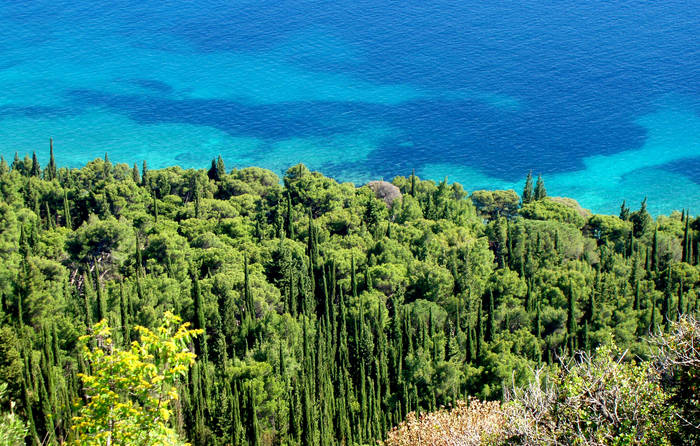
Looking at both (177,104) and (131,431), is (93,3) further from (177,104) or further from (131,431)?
(131,431)

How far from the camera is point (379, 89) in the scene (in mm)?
111000

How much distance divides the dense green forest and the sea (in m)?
23.8

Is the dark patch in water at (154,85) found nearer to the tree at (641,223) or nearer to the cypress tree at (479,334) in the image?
the tree at (641,223)

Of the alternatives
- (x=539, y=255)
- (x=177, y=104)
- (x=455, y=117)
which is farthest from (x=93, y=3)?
(x=539, y=255)

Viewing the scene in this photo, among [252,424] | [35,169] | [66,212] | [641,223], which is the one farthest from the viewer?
[35,169]

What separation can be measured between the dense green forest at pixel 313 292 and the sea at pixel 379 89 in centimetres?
2377

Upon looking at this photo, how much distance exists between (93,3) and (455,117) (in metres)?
86.3

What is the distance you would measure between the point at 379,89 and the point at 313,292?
66109 mm

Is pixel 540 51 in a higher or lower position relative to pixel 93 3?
lower

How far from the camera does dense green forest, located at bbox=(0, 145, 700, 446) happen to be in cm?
3838

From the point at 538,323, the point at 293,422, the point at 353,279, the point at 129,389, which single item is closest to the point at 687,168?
the point at 538,323

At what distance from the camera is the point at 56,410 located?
3475cm

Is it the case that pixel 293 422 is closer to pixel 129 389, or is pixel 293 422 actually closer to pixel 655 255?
pixel 129 389

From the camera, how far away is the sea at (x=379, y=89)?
94.2 m
